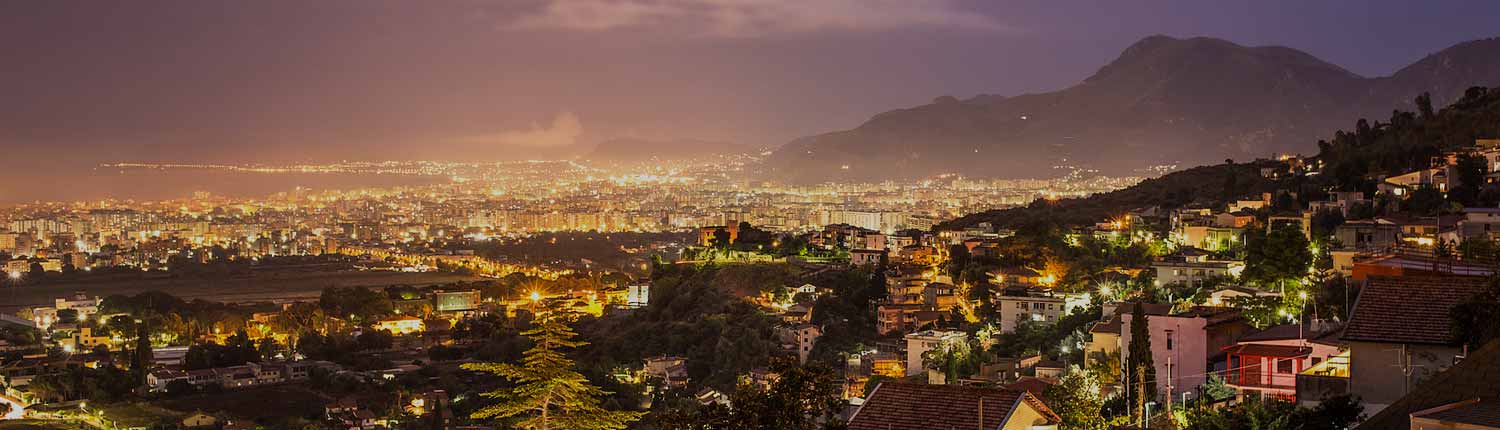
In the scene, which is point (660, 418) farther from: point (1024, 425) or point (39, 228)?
point (39, 228)

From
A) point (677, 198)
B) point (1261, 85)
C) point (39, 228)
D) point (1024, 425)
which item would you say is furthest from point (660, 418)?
point (1261, 85)

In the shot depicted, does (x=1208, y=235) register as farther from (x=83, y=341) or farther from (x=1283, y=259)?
(x=83, y=341)

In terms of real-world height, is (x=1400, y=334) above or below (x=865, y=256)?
above

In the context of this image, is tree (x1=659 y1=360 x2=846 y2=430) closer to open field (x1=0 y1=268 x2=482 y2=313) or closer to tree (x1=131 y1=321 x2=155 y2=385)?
tree (x1=131 y1=321 x2=155 y2=385)

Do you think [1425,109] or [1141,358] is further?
[1425,109]

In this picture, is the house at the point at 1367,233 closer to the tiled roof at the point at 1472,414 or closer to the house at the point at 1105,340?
the house at the point at 1105,340

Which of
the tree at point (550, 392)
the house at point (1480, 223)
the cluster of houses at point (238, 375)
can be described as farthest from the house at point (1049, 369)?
the cluster of houses at point (238, 375)

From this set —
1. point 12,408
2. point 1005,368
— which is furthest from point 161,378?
point 1005,368
